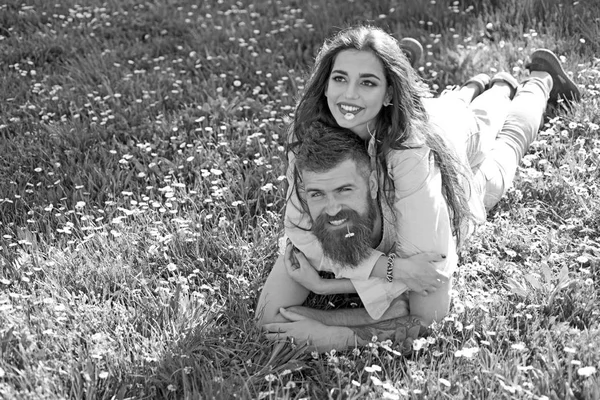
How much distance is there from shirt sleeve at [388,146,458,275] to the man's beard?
0.15 meters

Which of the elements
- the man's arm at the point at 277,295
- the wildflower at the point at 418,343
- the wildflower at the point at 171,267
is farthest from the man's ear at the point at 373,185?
the wildflower at the point at 171,267

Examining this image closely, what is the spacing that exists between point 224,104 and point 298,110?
6.19 ft

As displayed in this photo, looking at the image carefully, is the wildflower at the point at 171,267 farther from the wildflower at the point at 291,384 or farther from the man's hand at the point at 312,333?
the wildflower at the point at 291,384

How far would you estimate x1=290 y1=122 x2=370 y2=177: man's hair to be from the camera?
3443 millimetres

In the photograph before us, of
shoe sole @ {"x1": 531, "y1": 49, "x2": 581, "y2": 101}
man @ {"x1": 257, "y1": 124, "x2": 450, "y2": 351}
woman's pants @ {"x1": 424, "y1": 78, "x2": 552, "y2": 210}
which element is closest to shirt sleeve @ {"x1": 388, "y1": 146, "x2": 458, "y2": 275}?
man @ {"x1": 257, "y1": 124, "x2": 450, "y2": 351}

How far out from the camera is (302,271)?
3.66m

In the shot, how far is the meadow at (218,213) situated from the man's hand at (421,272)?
0.19 m

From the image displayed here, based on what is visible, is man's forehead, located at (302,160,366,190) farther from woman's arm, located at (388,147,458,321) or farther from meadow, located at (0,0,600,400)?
meadow, located at (0,0,600,400)

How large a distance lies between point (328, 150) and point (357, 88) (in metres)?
0.33

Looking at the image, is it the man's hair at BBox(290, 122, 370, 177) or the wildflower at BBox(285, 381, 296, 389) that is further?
the man's hair at BBox(290, 122, 370, 177)

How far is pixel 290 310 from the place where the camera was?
358cm

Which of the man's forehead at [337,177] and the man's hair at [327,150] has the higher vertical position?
the man's hair at [327,150]

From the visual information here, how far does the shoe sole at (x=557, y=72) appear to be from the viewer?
5.09 m

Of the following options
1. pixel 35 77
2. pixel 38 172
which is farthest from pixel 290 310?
pixel 35 77
